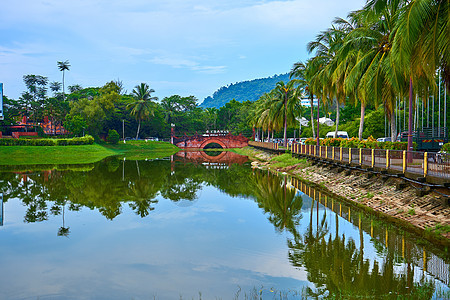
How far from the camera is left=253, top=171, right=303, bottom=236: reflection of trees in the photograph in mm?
17500

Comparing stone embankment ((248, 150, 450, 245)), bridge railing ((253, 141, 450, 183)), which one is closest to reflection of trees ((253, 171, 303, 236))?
stone embankment ((248, 150, 450, 245))


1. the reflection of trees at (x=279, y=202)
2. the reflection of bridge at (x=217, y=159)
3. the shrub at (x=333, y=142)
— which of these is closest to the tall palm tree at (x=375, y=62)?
the shrub at (x=333, y=142)

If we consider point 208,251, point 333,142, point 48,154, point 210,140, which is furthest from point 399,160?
point 210,140

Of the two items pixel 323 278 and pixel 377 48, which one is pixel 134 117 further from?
pixel 323 278

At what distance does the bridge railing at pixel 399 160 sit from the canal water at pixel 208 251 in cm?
265

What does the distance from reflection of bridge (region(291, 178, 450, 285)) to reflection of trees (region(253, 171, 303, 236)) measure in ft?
6.56

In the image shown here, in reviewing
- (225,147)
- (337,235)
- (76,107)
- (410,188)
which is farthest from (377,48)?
(225,147)

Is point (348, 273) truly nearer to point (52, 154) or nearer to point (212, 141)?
point (52, 154)

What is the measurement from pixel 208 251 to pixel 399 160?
1049 cm

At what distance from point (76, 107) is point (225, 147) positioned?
4386cm

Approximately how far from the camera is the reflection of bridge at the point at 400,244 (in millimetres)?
10804

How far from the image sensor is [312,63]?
1694 inches

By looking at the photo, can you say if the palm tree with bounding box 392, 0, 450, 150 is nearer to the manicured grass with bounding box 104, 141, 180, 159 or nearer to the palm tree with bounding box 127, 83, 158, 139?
the manicured grass with bounding box 104, 141, 180, 159

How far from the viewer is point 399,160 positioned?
18.4m
